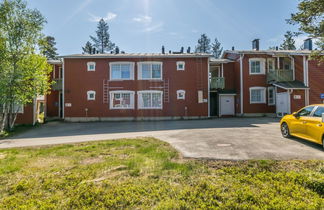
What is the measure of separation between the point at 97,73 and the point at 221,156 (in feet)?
50.1

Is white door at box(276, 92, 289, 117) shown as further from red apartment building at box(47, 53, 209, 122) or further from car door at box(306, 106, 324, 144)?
car door at box(306, 106, 324, 144)

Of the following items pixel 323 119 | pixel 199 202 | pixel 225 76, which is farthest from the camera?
pixel 225 76

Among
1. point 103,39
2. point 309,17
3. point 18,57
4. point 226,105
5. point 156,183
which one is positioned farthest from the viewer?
point 103,39

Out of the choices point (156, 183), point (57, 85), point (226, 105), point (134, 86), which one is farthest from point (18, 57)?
point (226, 105)

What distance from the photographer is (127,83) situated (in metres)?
16.8

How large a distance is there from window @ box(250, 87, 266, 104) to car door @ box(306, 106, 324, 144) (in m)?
12.5

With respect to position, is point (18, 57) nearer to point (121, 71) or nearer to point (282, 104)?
point (121, 71)

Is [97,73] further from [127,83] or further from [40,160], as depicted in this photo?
[40,160]

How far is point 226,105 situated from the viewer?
18641 mm

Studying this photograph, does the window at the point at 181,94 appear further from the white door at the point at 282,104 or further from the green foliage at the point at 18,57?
the green foliage at the point at 18,57

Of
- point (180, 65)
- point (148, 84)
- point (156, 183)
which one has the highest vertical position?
point (180, 65)

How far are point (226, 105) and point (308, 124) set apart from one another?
12.6 metres

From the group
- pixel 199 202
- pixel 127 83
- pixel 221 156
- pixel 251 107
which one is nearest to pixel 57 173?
pixel 199 202

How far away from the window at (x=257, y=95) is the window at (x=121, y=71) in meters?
12.9
